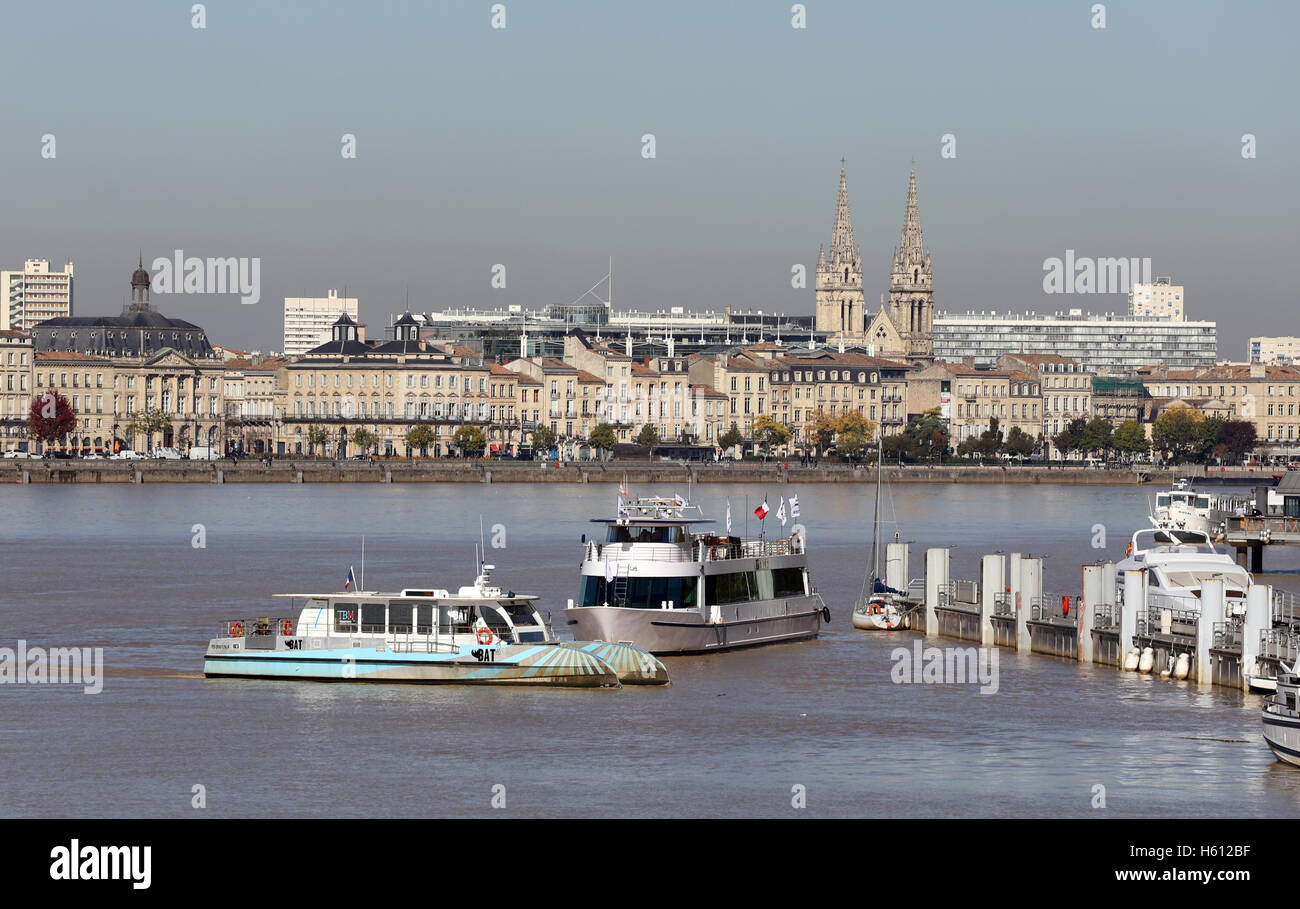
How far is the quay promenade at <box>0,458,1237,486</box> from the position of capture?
138625mm

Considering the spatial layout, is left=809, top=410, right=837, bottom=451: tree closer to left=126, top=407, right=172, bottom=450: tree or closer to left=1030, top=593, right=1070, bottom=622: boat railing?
left=126, top=407, right=172, bottom=450: tree

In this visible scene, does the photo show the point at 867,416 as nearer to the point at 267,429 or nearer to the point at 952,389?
the point at 952,389

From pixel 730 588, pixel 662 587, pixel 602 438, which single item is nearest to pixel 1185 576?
pixel 730 588

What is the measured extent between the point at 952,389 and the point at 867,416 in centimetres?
1136

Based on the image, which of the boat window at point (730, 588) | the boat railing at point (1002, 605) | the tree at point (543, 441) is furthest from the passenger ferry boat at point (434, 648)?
the tree at point (543, 441)

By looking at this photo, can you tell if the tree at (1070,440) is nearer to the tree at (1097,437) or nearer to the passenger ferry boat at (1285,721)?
the tree at (1097,437)

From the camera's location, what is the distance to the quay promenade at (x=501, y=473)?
13862cm

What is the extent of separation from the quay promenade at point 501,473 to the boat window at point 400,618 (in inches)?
3696

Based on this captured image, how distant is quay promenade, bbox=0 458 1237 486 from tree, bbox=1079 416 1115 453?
1990 cm

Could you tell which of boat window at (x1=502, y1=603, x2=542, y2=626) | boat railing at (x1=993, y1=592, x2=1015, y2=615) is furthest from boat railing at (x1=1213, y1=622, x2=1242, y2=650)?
boat window at (x1=502, y1=603, x2=542, y2=626)

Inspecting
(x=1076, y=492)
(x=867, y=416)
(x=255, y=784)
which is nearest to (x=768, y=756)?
(x=255, y=784)
